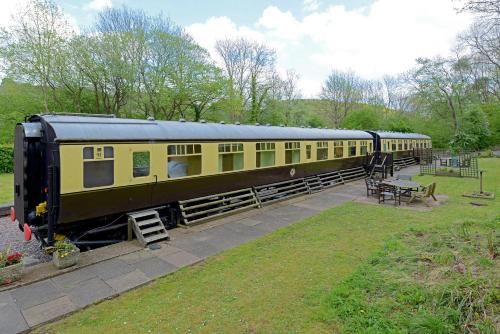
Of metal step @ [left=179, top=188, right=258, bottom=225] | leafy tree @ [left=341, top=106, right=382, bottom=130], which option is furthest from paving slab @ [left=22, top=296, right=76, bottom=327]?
leafy tree @ [left=341, top=106, right=382, bottom=130]

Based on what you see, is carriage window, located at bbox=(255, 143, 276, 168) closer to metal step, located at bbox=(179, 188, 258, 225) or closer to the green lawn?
metal step, located at bbox=(179, 188, 258, 225)

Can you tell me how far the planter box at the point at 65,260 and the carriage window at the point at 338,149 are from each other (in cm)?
1455

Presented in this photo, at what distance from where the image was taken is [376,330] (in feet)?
11.5

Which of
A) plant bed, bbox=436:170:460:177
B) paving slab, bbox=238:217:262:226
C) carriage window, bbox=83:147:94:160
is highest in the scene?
carriage window, bbox=83:147:94:160

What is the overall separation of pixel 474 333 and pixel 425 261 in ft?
6.75

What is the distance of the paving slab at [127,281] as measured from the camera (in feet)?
16.3

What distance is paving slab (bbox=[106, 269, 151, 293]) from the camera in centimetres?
496

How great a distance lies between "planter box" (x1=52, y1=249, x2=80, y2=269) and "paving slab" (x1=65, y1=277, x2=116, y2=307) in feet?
2.65

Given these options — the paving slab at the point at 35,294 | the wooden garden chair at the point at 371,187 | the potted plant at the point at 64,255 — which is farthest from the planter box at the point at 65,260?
the wooden garden chair at the point at 371,187

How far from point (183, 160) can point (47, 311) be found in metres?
5.30

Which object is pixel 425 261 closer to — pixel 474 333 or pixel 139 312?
pixel 474 333

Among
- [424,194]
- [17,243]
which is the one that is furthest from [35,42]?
[424,194]

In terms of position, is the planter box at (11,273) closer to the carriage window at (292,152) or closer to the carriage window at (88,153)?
the carriage window at (88,153)

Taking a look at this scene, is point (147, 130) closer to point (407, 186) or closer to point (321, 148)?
point (407, 186)
